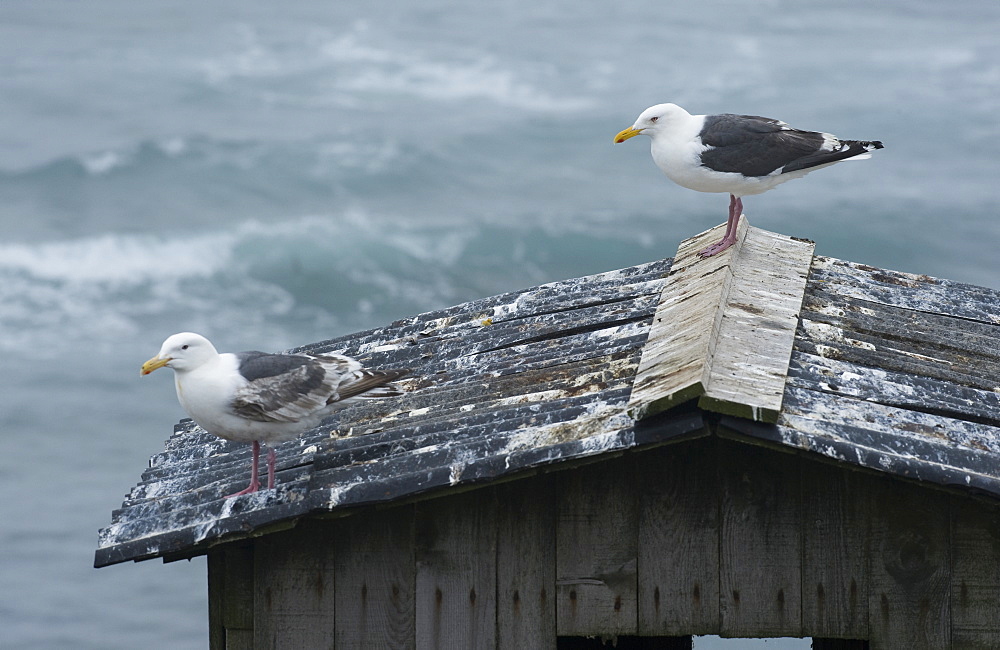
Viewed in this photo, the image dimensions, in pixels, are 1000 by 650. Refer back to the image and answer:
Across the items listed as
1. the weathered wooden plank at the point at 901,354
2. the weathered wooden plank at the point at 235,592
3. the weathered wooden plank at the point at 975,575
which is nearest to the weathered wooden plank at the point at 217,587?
the weathered wooden plank at the point at 235,592

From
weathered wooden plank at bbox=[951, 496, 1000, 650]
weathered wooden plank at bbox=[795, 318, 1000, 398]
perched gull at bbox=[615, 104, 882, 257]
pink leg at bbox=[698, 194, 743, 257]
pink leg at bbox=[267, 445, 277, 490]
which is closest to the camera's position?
weathered wooden plank at bbox=[951, 496, 1000, 650]

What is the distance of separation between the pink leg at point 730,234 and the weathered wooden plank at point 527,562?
7.57 feet

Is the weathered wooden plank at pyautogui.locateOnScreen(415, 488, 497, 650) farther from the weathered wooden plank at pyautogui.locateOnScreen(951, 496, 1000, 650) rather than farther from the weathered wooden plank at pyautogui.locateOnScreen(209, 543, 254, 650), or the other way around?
the weathered wooden plank at pyautogui.locateOnScreen(951, 496, 1000, 650)

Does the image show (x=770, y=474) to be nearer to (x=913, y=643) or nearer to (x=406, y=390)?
(x=913, y=643)

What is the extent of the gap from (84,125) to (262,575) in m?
27.5

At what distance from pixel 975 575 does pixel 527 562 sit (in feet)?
6.22

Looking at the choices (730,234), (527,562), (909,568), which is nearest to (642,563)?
(527,562)

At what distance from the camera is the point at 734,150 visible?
795cm

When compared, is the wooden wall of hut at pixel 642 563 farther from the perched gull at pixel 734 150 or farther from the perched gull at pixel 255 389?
the perched gull at pixel 734 150

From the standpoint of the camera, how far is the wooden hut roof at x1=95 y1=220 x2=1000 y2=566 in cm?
520

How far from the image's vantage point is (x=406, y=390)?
682 cm

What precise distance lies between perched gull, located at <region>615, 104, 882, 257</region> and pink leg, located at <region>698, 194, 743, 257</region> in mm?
10

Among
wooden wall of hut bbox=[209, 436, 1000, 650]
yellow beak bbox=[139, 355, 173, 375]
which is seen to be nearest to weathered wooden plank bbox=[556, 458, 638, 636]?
wooden wall of hut bbox=[209, 436, 1000, 650]

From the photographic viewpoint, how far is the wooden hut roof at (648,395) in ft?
17.1
